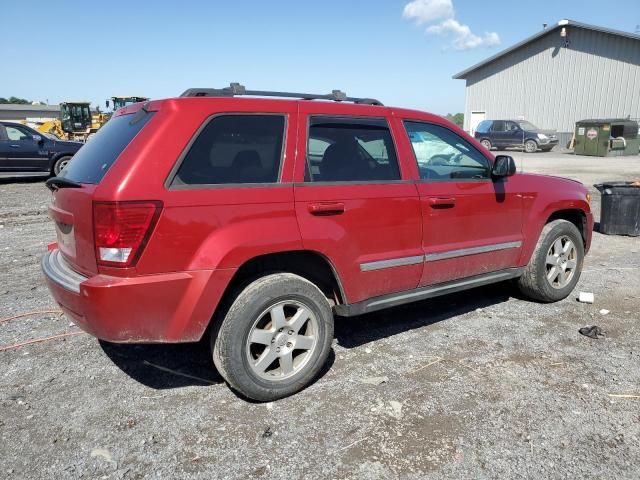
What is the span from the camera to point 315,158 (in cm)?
330

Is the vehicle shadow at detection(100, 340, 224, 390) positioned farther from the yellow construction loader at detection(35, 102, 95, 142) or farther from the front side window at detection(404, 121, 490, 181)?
the yellow construction loader at detection(35, 102, 95, 142)

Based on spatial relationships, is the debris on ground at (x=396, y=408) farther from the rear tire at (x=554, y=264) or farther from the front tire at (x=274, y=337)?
the rear tire at (x=554, y=264)

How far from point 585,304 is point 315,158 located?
10.8 feet

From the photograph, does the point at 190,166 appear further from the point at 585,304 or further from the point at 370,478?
the point at 585,304

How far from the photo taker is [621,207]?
789 cm

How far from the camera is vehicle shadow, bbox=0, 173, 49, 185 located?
14898 mm

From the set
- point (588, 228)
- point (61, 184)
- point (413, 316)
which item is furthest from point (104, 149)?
point (588, 228)

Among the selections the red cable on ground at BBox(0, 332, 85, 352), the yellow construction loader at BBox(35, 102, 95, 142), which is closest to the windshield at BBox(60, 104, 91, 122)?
the yellow construction loader at BBox(35, 102, 95, 142)

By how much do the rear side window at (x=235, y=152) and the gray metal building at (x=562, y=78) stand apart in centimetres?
3069

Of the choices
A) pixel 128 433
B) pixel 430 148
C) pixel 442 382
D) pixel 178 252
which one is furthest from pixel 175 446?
pixel 430 148

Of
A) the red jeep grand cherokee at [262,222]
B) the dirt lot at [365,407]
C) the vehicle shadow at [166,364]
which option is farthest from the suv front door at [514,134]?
the vehicle shadow at [166,364]

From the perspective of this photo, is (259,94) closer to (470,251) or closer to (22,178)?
(470,251)

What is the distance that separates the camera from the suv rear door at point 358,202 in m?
3.21

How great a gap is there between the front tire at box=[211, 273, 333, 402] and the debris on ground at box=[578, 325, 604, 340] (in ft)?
7.45
